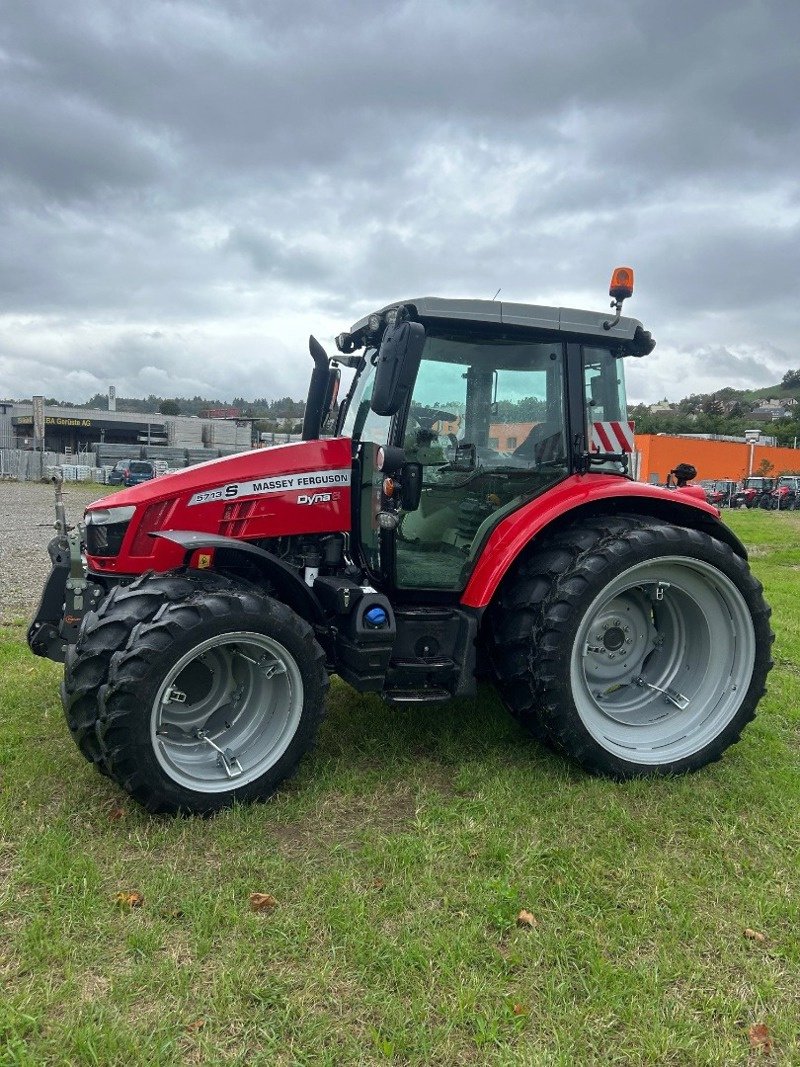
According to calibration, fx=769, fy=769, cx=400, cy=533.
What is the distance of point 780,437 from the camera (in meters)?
76.0

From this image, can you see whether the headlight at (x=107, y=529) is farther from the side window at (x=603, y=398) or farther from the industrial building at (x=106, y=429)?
the industrial building at (x=106, y=429)

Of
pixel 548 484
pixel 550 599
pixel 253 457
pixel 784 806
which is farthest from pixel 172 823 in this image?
pixel 784 806

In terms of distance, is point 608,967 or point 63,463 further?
point 63,463

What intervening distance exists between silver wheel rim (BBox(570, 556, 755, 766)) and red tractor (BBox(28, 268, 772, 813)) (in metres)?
0.01

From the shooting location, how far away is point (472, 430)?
155 inches

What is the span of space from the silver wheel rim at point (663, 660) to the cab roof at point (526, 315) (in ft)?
4.14

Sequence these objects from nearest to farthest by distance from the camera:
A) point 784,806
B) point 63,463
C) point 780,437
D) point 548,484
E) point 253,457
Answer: point 784,806 < point 253,457 < point 548,484 < point 63,463 < point 780,437

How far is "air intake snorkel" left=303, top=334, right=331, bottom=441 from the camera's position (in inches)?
178

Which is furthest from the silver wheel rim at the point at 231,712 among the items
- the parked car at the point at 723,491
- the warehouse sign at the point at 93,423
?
the warehouse sign at the point at 93,423

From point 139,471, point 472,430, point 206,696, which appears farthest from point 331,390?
point 139,471

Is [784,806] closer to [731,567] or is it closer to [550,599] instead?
[731,567]

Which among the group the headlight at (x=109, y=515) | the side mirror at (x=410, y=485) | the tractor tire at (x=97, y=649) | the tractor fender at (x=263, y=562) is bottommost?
the tractor tire at (x=97, y=649)

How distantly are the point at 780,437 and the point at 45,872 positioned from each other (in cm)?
8359

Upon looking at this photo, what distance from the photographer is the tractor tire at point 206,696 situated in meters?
3.05
